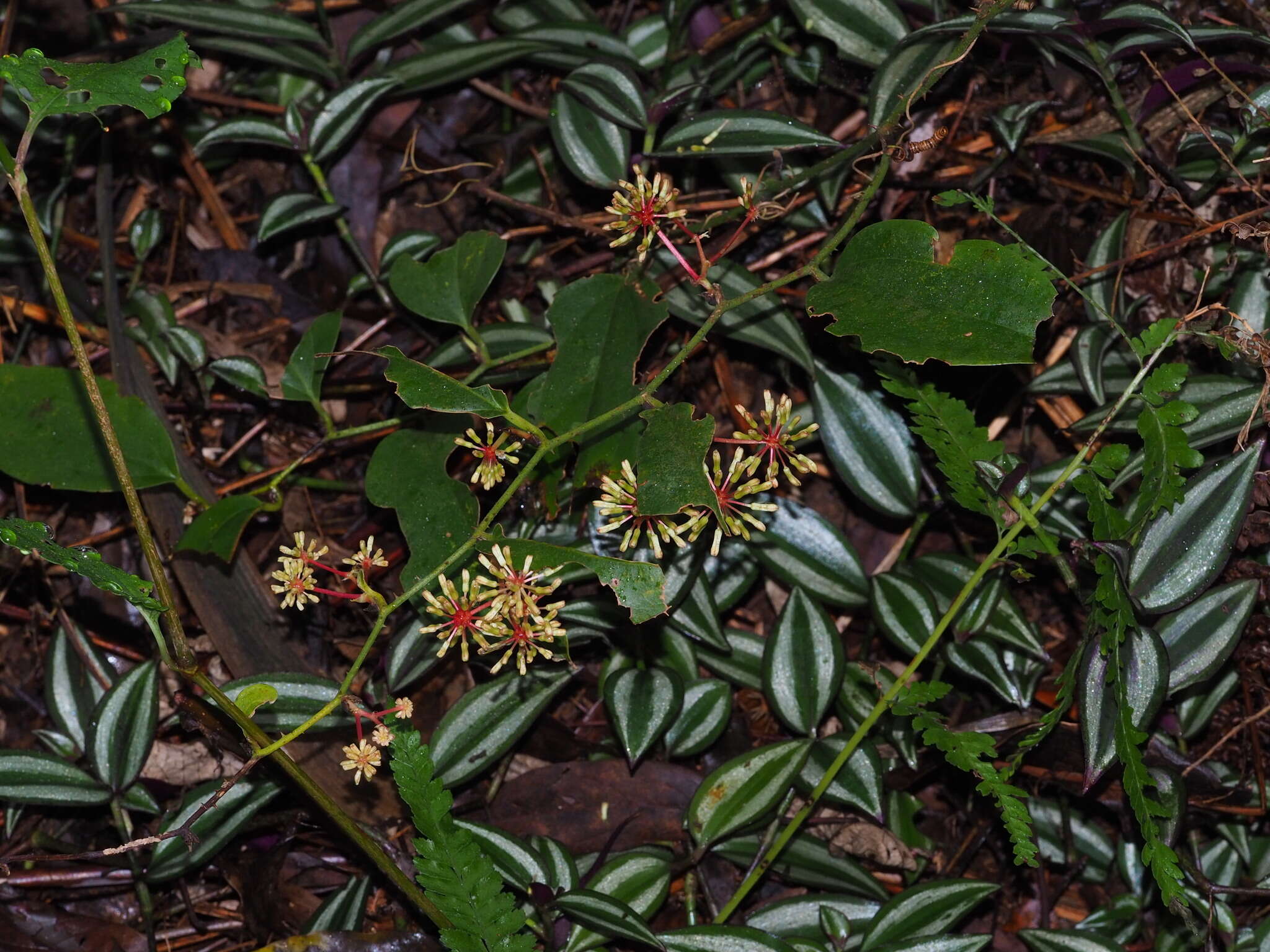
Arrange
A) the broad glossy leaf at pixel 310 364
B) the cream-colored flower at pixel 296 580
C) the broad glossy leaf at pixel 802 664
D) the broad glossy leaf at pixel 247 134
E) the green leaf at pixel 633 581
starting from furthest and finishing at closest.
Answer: the broad glossy leaf at pixel 247 134 < the broad glossy leaf at pixel 310 364 < the broad glossy leaf at pixel 802 664 < the cream-colored flower at pixel 296 580 < the green leaf at pixel 633 581

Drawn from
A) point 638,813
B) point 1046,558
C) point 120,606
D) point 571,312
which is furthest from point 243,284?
point 1046,558

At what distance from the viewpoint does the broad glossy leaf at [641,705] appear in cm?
216

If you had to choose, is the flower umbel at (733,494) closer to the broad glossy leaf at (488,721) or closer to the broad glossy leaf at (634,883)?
the broad glossy leaf at (488,721)

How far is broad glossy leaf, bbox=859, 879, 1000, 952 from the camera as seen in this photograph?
2.08 metres

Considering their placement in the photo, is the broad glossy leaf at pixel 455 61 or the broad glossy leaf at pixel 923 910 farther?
the broad glossy leaf at pixel 455 61

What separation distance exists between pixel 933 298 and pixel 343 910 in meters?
1.78

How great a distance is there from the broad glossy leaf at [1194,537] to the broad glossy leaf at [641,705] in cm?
97

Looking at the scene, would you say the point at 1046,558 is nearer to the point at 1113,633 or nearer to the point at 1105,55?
the point at 1113,633

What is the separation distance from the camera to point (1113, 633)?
1888mm

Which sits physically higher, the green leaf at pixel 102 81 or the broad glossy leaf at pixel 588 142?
the green leaf at pixel 102 81

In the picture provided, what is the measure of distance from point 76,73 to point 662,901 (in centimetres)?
200

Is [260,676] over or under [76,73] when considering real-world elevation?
under

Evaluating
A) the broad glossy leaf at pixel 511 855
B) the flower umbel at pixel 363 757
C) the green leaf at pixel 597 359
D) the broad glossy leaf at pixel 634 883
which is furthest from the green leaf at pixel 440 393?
the broad glossy leaf at pixel 634 883

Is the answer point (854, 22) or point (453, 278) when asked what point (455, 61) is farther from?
point (854, 22)
